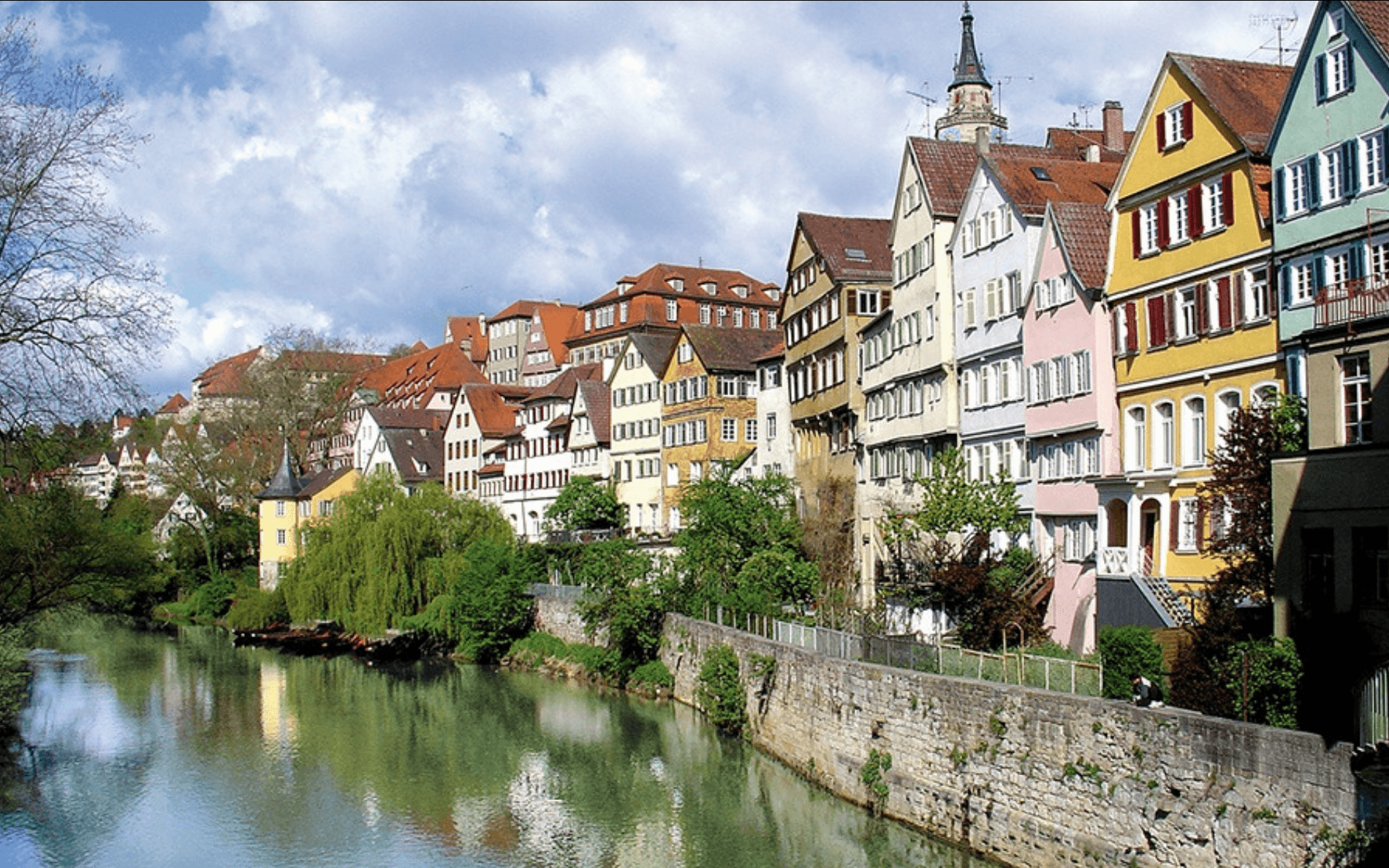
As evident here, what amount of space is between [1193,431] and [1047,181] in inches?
385

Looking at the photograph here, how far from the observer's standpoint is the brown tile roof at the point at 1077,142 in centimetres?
4312

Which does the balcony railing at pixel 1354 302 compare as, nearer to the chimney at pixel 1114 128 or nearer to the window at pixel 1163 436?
the window at pixel 1163 436

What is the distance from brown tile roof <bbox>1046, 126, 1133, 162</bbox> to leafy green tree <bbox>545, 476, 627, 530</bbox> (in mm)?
24002

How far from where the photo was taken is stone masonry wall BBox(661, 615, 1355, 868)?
16.0m

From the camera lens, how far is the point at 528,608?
173ft

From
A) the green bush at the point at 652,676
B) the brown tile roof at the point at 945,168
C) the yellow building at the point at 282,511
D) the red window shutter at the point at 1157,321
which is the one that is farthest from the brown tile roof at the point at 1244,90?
the yellow building at the point at 282,511

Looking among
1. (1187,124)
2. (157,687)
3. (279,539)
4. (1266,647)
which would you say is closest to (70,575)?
(1266,647)

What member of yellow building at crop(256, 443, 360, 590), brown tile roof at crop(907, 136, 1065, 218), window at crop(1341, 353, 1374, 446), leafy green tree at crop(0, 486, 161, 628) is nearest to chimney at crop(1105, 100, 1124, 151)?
brown tile roof at crop(907, 136, 1065, 218)

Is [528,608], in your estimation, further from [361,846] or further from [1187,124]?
[1187,124]

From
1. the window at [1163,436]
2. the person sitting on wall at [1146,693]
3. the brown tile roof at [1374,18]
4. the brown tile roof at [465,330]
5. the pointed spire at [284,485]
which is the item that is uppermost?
the brown tile roof at [465,330]

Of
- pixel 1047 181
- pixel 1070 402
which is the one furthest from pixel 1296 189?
pixel 1047 181

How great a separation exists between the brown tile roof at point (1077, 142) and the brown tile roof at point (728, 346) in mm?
13921

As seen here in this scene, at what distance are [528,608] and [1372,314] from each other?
37451 mm

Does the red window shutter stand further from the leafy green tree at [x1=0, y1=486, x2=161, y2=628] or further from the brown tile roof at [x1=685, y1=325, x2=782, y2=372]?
the brown tile roof at [x1=685, y1=325, x2=782, y2=372]
